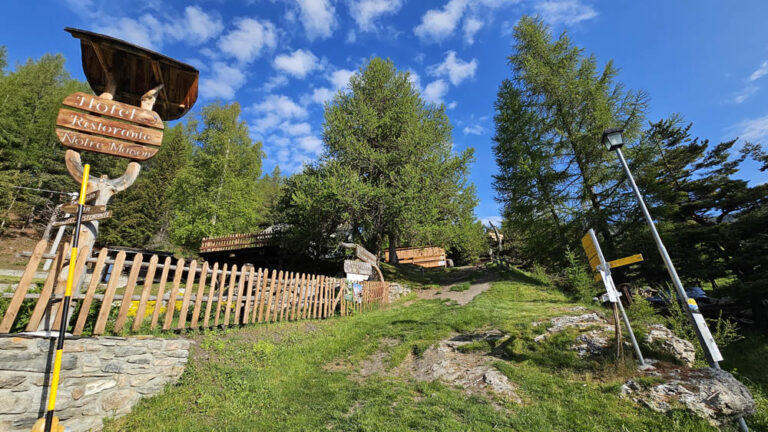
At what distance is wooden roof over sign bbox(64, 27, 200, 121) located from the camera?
5039 mm

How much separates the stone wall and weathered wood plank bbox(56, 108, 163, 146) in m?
3.21

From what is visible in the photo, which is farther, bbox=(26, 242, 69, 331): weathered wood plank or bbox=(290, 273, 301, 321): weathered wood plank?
bbox=(290, 273, 301, 321): weathered wood plank

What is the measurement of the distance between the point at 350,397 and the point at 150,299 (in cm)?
402

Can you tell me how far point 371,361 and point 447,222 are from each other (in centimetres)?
1220

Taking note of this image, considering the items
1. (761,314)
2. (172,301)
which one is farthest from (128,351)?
(761,314)

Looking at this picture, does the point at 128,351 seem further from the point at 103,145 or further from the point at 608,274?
the point at 608,274

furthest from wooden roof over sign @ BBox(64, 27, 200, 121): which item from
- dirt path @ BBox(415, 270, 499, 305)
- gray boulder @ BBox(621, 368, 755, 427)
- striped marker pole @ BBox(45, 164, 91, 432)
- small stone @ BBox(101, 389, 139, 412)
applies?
dirt path @ BBox(415, 270, 499, 305)

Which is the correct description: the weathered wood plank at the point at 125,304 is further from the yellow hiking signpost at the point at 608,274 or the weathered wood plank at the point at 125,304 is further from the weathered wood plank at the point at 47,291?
the yellow hiking signpost at the point at 608,274

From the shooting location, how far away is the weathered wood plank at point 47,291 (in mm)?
3445

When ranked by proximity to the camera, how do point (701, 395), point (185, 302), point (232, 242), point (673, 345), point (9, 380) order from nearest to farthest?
1. point (9, 380)
2. point (701, 395)
3. point (673, 345)
4. point (185, 302)
5. point (232, 242)

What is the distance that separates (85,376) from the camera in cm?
351

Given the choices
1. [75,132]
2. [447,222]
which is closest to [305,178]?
[447,222]

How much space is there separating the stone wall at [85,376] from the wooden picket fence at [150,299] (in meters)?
0.34

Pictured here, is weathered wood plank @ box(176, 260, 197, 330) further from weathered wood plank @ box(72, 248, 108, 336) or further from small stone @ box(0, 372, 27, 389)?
small stone @ box(0, 372, 27, 389)
